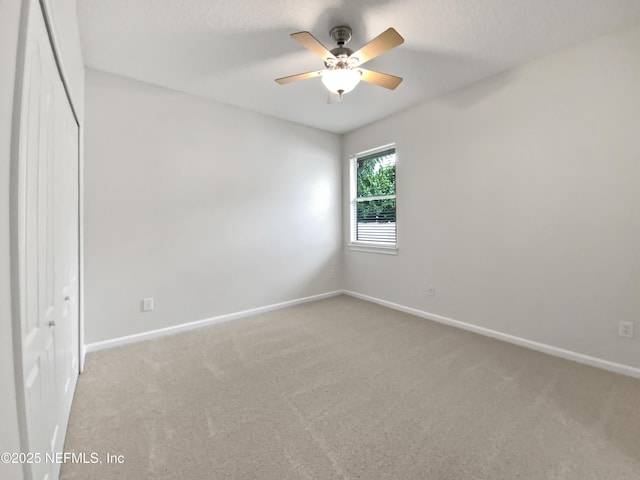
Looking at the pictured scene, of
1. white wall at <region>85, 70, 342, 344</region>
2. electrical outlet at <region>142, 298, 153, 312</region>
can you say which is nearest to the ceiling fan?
white wall at <region>85, 70, 342, 344</region>

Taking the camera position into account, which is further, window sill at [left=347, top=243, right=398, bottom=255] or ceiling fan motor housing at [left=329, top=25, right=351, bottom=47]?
window sill at [left=347, top=243, right=398, bottom=255]

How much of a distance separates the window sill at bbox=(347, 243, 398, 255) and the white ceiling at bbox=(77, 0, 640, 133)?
196 centimetres

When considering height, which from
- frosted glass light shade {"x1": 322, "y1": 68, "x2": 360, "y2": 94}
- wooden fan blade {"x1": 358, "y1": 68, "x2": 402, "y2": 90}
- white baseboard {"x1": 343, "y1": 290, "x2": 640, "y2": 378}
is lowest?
white baseboard {"x1": 343, "y1": 290, "x2": 640, "y2": 378}

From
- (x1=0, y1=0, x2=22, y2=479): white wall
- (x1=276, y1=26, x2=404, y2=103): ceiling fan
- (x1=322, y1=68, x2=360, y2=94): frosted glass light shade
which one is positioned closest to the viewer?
(x1=0, y1=0, x2=22, y2=479): white wall

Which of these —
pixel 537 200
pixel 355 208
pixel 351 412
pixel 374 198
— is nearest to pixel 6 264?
pixel 351 412

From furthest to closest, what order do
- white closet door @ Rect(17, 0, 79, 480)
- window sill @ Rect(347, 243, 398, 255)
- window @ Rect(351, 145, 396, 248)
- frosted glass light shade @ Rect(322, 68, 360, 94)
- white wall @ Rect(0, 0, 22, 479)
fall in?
window @ Rect(351, 145, 396, 248)
window sill @ Rect(347, 243, 398, 255)
frosted glass light shade @ Rect(322, 68, 360, 94)
white closet door @ Rect(17, 0, 79, 480)
white wall @ Rect(0, 0, 22, 479)

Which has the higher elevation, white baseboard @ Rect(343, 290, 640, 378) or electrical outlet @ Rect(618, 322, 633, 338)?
electrical outlet @ Rect(618, 322, 633, 338)

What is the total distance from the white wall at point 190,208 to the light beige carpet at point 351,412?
628mm

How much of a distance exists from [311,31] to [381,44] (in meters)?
0.63

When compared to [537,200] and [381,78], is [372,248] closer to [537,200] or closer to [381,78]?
[537,200]

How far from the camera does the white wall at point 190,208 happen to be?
2.62 metres

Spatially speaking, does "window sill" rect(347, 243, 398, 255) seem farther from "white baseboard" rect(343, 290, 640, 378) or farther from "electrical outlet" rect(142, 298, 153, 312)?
"electrical outlet" rect(142, 298, 153, 312)

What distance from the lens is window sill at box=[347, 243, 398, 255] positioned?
151 inches

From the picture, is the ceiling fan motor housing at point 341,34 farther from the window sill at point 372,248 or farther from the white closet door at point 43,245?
the window sill at point 372,248
